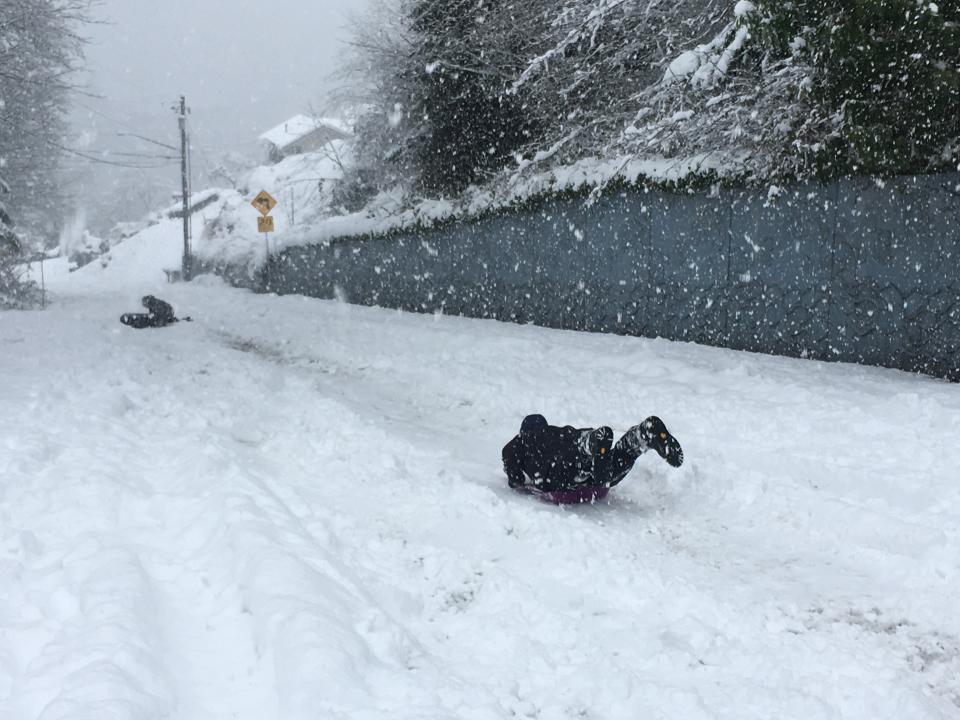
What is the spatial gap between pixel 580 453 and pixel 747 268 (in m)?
6.55

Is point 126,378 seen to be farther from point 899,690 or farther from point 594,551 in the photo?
point 899,690

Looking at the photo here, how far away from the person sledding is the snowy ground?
19 cm

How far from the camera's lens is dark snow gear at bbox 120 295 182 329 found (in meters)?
15.8

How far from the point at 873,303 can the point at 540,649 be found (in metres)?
7.39

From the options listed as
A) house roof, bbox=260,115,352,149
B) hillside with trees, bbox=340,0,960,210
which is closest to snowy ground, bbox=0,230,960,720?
hillside with trees, bbox=340,0,960,210

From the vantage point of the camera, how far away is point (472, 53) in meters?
17.4

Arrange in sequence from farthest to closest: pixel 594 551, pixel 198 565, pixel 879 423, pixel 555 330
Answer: pixel 555 330
pixel 879 423
pixel 594 551
pixel 198 565

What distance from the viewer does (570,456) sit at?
5484 millimetres

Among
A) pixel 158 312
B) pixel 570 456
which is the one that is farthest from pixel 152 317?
pixel 570 456

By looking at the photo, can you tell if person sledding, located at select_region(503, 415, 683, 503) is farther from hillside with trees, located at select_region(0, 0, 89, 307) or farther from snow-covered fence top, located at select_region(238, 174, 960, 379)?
hillside with trees, located at select_region(0, 0, 89, 307)

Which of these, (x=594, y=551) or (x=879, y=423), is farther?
(x=879, y=423)

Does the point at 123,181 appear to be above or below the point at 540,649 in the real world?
above

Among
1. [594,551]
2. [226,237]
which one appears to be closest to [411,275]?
[594,551]

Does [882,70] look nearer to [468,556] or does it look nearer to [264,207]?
[468,556]
